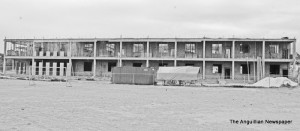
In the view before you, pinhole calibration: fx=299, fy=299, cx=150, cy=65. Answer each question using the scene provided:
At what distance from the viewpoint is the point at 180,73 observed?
1249 inches

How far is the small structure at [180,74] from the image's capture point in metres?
31.5

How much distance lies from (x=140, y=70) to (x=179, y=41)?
Result: 35.6 feet

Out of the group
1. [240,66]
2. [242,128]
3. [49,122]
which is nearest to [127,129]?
[49,122]

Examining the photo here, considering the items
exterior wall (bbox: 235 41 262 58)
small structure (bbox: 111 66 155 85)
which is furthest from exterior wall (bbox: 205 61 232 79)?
small structure (bbox: 111 66 155 85)

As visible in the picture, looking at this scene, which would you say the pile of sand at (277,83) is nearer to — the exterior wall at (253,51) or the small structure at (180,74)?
the small structure at (180,74)

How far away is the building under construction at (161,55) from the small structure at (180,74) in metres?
7.15

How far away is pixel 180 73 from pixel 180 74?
107 millimetres

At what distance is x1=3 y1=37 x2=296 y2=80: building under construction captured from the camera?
3894cm

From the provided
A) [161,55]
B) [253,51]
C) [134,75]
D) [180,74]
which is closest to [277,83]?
[180,74]

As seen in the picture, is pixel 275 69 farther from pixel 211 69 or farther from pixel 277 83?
pixel 277 83

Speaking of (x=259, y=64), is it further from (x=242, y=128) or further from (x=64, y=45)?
(x=242, y=128)

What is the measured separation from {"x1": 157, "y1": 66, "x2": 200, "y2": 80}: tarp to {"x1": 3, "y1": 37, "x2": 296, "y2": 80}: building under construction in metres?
7.27

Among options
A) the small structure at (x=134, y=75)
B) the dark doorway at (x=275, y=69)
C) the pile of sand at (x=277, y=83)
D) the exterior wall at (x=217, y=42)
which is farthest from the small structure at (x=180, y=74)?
the dark doorway at (x=275, y=69)

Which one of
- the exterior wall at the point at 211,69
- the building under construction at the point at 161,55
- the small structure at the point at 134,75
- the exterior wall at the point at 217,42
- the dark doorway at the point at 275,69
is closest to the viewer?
the small structure at the point at 134,75
